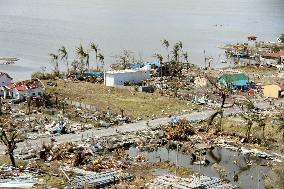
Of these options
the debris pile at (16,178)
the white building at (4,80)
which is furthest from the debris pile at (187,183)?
the white building at (4,80)

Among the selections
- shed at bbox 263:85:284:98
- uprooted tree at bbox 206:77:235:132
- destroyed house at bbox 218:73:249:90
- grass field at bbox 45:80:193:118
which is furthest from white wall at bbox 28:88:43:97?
shed at bbox 263:85:284:98

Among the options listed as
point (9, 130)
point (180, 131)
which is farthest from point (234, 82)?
point (9, 130)

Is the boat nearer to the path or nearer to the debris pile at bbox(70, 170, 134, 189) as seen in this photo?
the path

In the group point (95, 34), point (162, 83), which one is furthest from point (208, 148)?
point (95, 34)

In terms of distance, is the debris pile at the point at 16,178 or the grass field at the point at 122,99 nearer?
the debris pile at the point at 16,178

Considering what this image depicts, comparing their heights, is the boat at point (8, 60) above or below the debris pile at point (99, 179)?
above

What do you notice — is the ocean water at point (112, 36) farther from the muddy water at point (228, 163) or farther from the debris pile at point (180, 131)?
the muddy water at point (228, 163)

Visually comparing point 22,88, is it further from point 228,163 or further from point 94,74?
point 228,163
